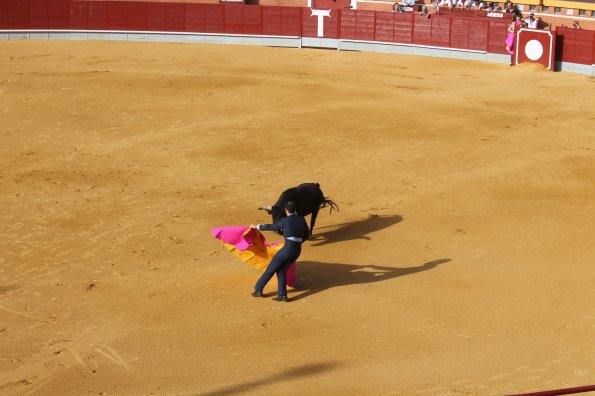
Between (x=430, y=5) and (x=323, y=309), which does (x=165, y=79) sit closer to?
(x=430, y=5)

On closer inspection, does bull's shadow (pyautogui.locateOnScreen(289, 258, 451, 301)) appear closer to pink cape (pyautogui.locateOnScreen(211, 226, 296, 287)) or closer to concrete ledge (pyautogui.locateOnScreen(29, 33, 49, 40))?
pink cape (pyautogui.locateOnScreen(211, 226, 296, 287))

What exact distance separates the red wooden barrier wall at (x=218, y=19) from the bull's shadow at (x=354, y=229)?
1795cm

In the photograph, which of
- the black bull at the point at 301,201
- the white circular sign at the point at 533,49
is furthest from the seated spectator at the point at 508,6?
the black bull at the point at 301,201

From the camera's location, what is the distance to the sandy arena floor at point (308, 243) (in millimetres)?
9484

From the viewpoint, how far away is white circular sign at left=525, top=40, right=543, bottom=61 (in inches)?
1108

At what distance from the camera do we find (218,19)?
109ft

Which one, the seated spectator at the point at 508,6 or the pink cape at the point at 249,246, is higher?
the seated spectator at the point at 508,6

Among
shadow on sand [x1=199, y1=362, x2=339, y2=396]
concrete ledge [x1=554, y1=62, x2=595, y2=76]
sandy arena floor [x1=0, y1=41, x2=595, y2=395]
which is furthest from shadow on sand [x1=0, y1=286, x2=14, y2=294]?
concrete ledge [x1=554, y1=62, x2=595, y2=76]

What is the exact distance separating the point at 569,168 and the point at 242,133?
6.78m

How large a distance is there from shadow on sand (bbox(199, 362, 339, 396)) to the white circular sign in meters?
20.9

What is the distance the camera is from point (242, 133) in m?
19.8

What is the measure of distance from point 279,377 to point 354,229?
196 inches

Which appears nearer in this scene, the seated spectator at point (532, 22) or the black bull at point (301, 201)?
the black bull at point (301, 201)

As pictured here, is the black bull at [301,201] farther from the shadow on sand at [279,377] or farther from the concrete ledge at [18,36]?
the concrete ledge at [18,36]
